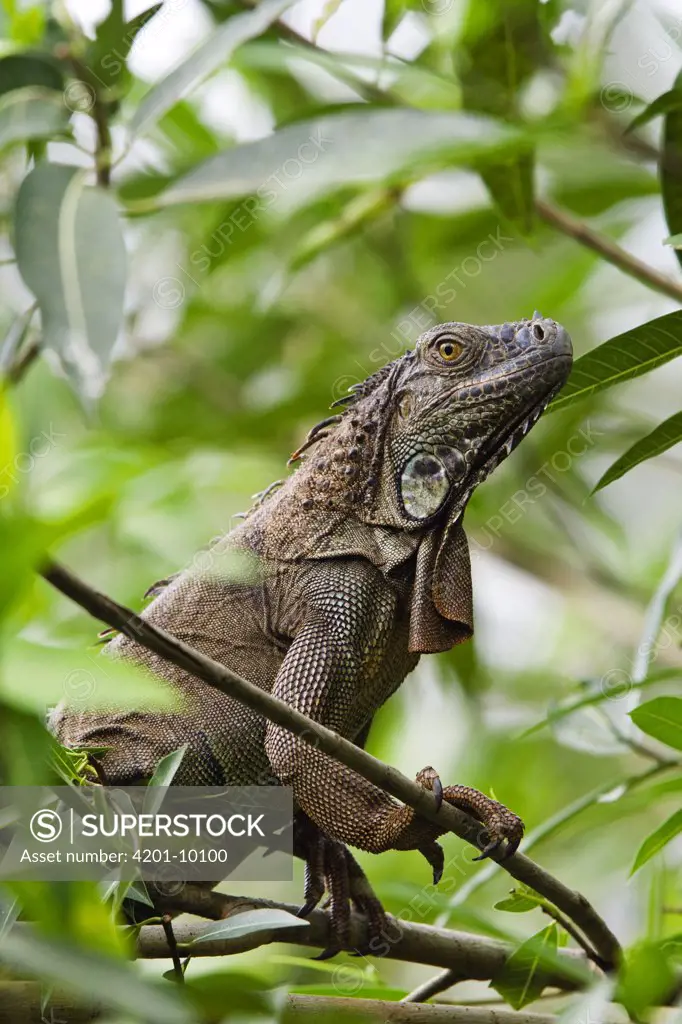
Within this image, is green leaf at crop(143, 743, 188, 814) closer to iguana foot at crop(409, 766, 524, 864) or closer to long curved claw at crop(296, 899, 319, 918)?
iguana foot at crop(409, 766, 524, 864)

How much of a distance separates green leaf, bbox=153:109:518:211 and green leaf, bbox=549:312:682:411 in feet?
3.00

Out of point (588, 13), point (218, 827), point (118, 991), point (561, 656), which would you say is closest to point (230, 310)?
point (588, 13)

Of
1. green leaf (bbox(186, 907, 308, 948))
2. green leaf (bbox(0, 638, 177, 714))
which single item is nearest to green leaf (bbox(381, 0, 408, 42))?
green leaf (bbox(186, 907, 308, 948))

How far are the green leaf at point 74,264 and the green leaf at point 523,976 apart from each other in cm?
227

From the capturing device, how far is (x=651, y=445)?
375 cm

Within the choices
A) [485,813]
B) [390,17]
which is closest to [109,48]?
[390,17]

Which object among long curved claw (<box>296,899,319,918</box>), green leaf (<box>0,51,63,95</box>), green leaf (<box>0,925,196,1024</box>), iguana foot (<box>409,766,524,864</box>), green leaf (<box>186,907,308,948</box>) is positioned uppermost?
green leaf (<box>0,51,63,95</box>)

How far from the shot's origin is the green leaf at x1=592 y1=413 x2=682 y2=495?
371cm

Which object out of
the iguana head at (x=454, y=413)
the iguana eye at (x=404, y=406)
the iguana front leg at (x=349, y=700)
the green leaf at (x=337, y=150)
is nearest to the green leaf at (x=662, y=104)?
the green leaf at (x=337, y=150)

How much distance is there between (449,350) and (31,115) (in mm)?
1796

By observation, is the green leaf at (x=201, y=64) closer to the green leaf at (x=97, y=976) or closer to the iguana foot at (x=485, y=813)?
the iguana foot at (x=485, y=813)

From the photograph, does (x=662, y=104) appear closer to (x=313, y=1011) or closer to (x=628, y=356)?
(x=628, y=356)

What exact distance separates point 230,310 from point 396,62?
3045 mm

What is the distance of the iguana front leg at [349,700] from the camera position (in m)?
3.74
